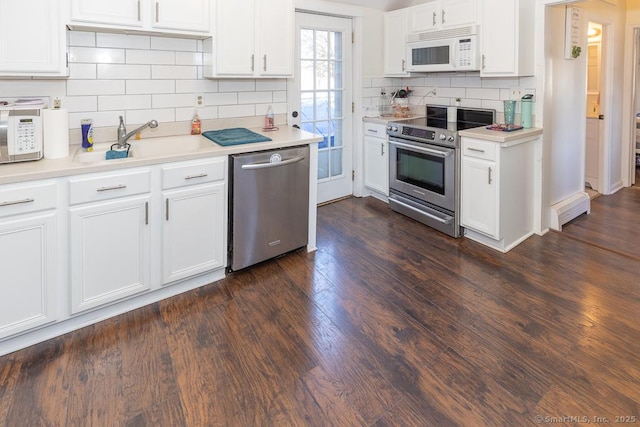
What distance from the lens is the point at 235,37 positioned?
3.06 meters

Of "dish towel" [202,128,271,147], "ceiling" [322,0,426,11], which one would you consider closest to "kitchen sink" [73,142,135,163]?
"dish towel" [202,128,271,147]

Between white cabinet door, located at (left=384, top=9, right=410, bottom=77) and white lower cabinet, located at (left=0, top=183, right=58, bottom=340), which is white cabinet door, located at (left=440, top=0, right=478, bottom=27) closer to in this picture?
white cabinet door, located at (left=384, top=9, right=410, bottom=77)

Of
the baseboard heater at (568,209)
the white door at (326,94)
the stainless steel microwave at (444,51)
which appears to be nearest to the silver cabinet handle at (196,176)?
the white door at (326,94)

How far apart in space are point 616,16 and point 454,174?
282 cm

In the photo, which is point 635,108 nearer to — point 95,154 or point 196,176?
point 196,176

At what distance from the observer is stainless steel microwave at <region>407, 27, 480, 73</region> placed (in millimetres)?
3672

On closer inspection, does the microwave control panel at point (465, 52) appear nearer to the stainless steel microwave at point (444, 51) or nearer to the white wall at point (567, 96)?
the stainless steel microwave at point (444, 51)

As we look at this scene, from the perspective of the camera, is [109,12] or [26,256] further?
[109,12]

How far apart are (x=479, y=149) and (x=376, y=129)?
1.41 metres

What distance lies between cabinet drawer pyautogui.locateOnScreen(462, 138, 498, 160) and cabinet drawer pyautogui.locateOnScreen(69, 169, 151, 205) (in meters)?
2.40

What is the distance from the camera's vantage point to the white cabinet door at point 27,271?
6.61 feet

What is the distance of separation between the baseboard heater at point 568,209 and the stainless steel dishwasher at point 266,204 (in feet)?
7.38

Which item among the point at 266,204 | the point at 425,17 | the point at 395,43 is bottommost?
the point at 266,204

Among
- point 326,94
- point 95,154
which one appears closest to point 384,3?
point 326,94
